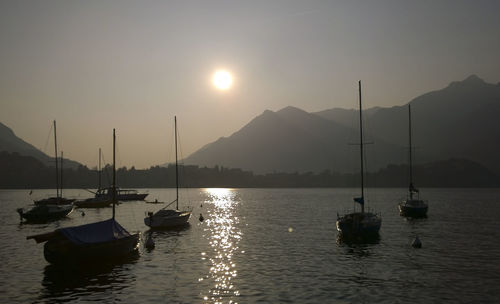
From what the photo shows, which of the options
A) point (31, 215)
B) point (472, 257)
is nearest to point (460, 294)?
point (472, 257)

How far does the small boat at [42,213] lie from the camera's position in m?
76.0

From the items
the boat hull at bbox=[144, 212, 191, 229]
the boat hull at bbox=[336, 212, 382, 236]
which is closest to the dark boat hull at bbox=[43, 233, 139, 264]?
the boat hull at bbox=[144, 212, 191, 229]

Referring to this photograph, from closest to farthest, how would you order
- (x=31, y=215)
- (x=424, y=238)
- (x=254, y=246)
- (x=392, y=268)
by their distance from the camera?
(x=392, y=268)
(x=254, y=246)
(x=424, y=238)
(x=31, y=215)

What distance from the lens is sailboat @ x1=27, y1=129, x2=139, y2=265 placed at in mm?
35344

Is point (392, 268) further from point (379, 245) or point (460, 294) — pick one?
point (379, 245)

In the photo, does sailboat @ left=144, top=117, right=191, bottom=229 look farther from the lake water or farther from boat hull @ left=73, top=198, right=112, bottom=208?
boat hull @ left=73, top=198, right=112, bottom=208

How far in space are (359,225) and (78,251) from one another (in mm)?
31006

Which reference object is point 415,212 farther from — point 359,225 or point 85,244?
point 85,244

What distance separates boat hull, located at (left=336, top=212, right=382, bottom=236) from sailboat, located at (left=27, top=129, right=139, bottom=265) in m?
25.5

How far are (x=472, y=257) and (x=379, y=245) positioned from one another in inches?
391

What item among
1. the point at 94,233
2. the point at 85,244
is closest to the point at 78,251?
the point at 85,244

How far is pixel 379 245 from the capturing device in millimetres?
47906

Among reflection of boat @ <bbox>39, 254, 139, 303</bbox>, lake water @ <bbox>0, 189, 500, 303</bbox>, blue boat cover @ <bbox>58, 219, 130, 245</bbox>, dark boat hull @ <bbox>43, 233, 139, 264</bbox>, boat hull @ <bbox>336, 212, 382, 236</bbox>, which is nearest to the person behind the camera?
lake water @ <bbox>0, 189, 500, 303</bbox>

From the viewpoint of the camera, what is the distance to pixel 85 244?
35.7m
